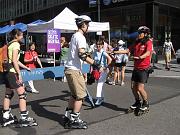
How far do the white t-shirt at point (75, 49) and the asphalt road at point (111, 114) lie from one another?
118 cm

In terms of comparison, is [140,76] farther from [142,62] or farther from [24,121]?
[24,121]

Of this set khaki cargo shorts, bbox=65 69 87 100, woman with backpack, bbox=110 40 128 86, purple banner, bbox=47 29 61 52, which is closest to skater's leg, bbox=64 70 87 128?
khaki cargo shorts, bbox=65 69 87 100

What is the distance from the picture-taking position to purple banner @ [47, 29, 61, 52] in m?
15.9

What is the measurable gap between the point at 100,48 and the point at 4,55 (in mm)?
3200

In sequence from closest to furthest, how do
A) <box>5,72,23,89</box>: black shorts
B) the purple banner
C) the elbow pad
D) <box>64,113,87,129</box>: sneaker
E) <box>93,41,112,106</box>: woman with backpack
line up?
the elbow pad
<box>64,113,87,129</box>: sneaker
<box>5,72,23,89</box>: black shorts
<box>93,41,112,106</box>: woman with backpack
the purple banner

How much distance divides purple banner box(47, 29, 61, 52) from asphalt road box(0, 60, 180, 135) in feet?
11.9

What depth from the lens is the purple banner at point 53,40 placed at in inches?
626

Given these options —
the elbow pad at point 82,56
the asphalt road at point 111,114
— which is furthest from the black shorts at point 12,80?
the elbow pad at point 82,56

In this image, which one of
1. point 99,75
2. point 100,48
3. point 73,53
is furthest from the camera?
point 100,48

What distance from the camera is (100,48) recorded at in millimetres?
9914

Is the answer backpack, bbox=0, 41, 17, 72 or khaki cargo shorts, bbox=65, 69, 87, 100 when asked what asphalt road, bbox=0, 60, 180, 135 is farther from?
backpack, bbox=0, 41, 17, 72

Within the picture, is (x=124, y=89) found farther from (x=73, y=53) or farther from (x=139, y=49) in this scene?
(x=73, y=53)

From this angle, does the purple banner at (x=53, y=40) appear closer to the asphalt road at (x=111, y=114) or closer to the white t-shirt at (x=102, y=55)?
the asphalt road at (x=111, y=114)

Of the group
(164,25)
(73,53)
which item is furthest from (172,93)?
(164,25)
